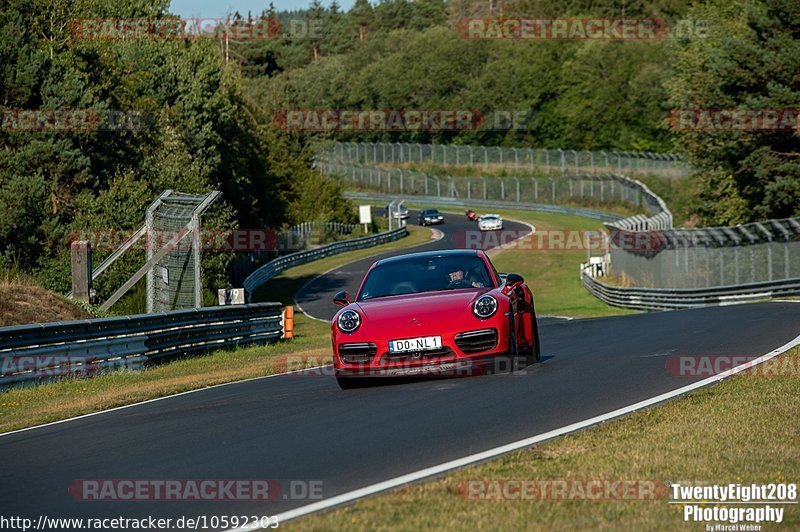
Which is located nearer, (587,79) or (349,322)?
(349,322)

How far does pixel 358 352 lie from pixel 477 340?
1172 mm

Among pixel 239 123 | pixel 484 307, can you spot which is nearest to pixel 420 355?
pixel 484 307

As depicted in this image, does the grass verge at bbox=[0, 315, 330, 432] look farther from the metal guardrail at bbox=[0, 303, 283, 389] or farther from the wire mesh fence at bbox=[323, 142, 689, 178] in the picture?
the wire mesh fence at bbox=[323, 142, 689, 178]

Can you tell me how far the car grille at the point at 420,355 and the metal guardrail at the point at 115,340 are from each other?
6462 millimetres

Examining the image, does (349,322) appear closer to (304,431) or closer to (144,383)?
(304,431)

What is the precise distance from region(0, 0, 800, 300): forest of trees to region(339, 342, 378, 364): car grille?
2478 cm

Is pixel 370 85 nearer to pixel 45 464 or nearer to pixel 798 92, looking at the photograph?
pixel 798 92

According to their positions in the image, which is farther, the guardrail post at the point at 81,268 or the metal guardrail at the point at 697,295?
the metal guardrail at the point at 697,295

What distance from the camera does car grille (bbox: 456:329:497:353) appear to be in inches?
440

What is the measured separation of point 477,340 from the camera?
443 inches

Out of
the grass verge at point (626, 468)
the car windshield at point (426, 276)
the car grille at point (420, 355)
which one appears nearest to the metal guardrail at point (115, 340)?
the car windshield at point (426, 276)

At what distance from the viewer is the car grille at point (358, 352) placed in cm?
1133

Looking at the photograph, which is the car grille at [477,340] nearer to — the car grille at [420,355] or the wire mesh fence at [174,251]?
the car grille at [420,355]

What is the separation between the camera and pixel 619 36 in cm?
11525
